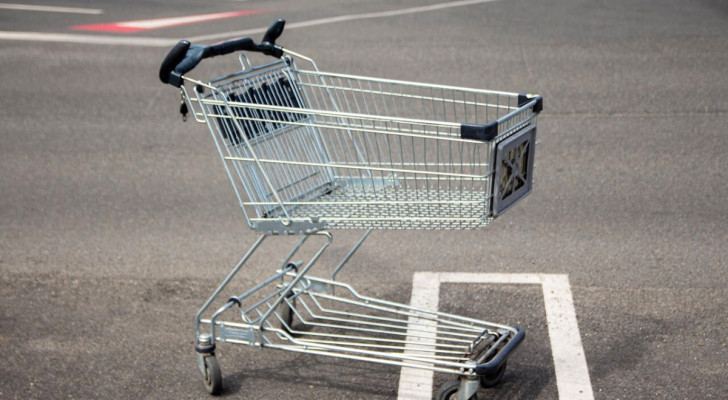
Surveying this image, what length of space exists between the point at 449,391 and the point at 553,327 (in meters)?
1.09

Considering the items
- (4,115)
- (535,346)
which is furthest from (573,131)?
(4,115)

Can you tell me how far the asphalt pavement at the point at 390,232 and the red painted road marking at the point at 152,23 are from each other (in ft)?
4.97

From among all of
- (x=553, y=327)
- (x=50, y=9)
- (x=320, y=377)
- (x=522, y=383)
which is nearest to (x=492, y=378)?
(x=522, y=383)

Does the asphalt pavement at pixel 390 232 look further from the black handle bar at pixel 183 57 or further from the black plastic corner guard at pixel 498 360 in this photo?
the black handle bar at pixel 183 57

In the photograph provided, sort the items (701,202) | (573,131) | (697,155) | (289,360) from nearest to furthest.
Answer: (289,360) → (701,202) → (697,155) → (573,131)

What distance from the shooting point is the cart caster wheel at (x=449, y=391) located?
392cm

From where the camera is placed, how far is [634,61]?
10.2 m

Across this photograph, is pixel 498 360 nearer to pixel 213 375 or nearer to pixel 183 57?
pixel 213 375

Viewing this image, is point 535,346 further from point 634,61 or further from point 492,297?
point 634,61

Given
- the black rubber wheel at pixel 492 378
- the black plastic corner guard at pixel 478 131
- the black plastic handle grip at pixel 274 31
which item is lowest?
the black rubber wheel at pixel 492 378

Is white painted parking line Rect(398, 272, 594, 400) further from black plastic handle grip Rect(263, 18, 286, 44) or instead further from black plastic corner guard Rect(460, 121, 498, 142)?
black plastic handle grip Rect(263, 18, 286, 44)

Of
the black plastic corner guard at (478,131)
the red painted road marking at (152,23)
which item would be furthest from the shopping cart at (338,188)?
the red painted road marking at (152,23)

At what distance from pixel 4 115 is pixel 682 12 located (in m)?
9.56

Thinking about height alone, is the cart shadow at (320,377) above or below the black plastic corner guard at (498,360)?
below
